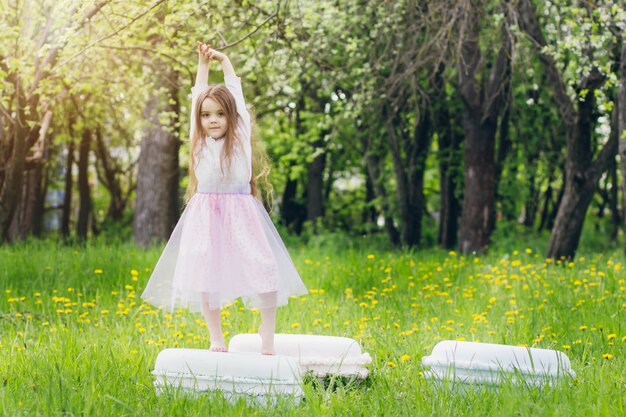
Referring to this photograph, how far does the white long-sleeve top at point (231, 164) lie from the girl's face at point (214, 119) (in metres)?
0.05

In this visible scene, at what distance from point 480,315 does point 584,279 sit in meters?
1.89

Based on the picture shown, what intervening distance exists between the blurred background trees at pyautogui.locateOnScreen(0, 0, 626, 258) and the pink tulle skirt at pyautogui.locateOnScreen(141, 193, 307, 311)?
125 centimetres

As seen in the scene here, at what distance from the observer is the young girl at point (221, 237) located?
4.35m

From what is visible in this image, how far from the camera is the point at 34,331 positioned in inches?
234

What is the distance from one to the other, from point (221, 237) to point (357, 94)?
18.3 ft

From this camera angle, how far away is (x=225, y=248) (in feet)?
14.3

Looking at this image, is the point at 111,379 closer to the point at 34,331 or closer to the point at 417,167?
the point at 34,331

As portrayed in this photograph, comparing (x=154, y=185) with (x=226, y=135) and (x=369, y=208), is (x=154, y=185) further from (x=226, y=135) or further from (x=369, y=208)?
(x=226, y=135)

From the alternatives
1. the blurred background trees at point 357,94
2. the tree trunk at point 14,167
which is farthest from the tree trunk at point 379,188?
the tree trunk at point 14,167

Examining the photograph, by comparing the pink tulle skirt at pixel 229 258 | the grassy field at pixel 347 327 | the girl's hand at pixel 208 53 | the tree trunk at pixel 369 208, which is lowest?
the grassy field at pixel 347 327

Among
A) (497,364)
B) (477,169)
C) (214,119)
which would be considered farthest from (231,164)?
(477,169)

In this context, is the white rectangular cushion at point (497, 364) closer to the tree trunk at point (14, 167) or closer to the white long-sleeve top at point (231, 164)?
the white long-sleeve top at point (231, 164)

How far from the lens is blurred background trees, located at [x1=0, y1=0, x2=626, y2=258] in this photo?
734cm

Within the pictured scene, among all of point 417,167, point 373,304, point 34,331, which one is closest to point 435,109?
point 417,167
